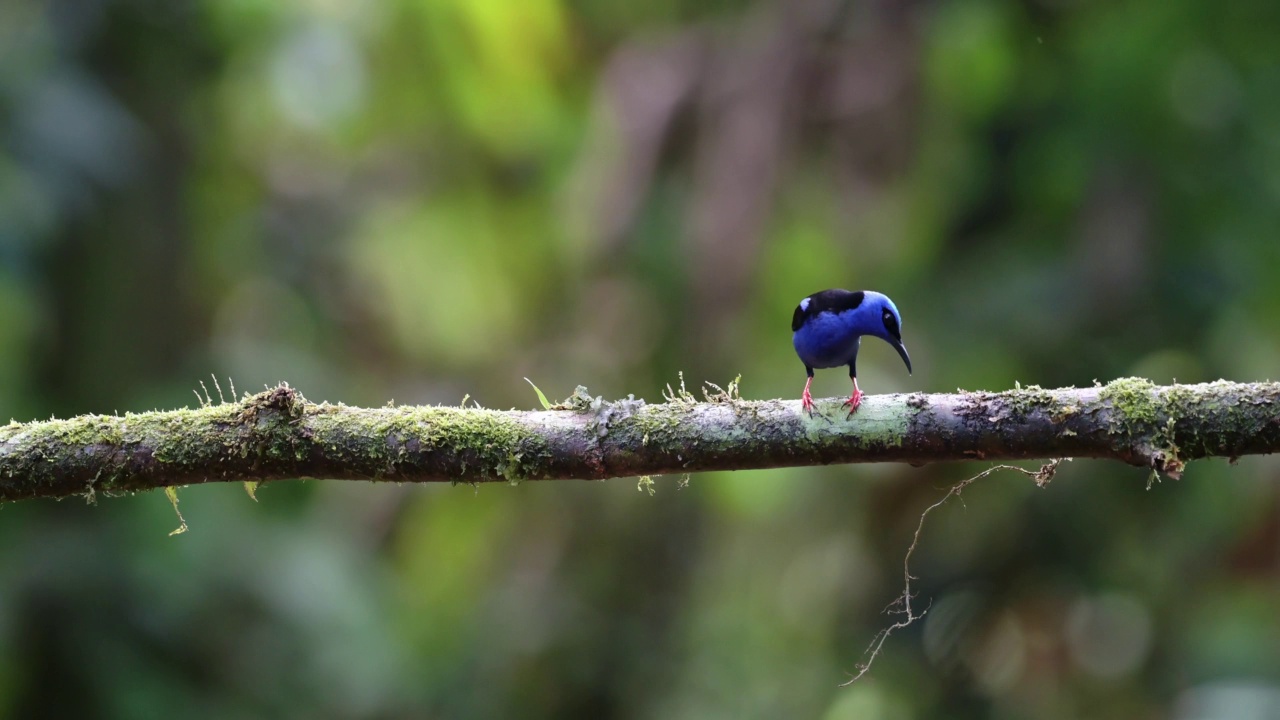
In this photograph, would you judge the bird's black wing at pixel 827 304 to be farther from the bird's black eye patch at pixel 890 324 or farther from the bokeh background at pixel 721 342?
the bokeh background at pixel 721 342

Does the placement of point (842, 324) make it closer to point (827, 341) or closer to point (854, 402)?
point (827, 341)

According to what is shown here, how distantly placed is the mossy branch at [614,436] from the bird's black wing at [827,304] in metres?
0.87

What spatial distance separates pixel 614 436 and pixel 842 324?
111 cm

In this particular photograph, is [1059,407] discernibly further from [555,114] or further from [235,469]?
[555,114]

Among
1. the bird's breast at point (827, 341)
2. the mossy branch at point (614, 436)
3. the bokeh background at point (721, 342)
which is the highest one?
the bokeh background at point (721, 342)

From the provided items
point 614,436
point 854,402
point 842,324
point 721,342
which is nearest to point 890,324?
point 842,324

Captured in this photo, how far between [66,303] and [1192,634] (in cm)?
821

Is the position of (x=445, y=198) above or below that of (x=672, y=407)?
above

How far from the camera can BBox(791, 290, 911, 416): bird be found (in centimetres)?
377

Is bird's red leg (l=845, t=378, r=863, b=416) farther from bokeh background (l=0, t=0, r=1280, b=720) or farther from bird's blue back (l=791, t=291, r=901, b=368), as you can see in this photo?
bokeh background (l=0, t=0, r=1280, b=720)

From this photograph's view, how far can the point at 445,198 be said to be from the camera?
1186cm

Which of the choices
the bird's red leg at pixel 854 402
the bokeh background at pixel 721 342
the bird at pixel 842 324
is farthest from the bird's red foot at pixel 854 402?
the bokeh background at pixel 721 342

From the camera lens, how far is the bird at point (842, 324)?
3.77 meters

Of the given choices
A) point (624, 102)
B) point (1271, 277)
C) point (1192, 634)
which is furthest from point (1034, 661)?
point (624, 102)
